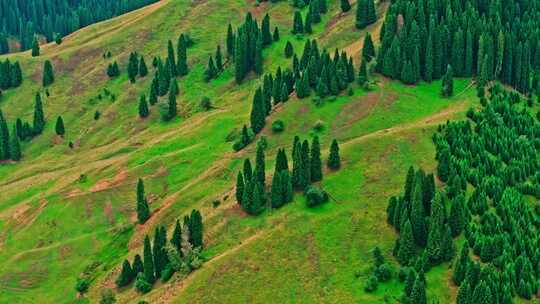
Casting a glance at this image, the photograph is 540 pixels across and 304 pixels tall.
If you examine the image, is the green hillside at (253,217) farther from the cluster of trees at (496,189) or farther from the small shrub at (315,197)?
the cluster of trees at (496,189)

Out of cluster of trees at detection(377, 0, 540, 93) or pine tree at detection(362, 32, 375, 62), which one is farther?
pine tree at detection(362, 32, 375, 62)

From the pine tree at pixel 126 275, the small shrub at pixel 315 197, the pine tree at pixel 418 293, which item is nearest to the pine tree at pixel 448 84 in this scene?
the small shrub at pixel 315 197

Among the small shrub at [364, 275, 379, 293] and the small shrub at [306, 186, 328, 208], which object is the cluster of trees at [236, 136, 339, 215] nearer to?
the small shrub at [306, 186, 328, 208]

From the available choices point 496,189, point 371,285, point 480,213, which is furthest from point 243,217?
point 496,189

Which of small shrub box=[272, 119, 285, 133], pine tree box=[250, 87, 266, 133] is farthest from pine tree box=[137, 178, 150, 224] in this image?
small shrub box=[272, 119, 285, 133]

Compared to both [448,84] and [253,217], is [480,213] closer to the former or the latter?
[253,217]

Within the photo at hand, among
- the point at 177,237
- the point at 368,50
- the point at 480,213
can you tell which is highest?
the point at 368,50
